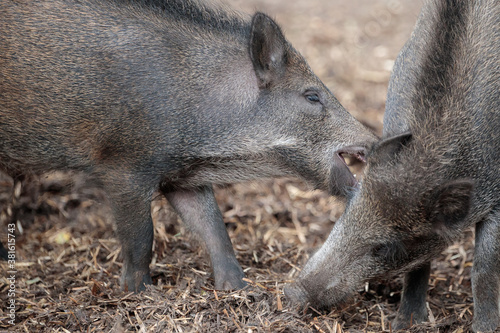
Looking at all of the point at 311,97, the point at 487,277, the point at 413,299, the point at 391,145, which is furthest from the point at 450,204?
the point at 311,97

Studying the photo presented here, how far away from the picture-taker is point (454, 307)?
14.4ft

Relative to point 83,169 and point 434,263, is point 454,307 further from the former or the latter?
point 83,169

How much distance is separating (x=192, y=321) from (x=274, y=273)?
3.27ft

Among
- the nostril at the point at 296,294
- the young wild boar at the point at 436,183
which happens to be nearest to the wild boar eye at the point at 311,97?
the young wild boar at the point at 436,183

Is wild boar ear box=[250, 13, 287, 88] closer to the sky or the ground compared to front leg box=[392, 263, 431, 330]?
closer to the sky

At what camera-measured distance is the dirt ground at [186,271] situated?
376cm

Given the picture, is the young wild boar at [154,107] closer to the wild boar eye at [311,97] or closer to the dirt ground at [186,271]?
the wild boar eye at [311,97]

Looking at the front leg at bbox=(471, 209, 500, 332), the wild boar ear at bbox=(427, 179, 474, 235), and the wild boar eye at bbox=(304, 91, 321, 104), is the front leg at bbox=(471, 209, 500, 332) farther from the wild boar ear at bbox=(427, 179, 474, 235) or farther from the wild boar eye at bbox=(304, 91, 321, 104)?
the wild boar eye at bbox=(304, 91, 321, 104)

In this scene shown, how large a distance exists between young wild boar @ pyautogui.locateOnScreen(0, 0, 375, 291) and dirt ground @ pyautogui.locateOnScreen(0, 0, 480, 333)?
30 cm

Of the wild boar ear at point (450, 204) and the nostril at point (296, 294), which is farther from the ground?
the wild boar ear at point (450, 204)

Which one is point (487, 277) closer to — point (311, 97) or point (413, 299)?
point (413, 299)

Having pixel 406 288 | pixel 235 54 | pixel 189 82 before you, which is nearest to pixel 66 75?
pixel 189 82

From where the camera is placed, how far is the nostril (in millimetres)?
3789

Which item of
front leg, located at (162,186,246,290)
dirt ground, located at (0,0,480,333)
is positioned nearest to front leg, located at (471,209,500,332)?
dirt ground, located at (0,0,480,333)
